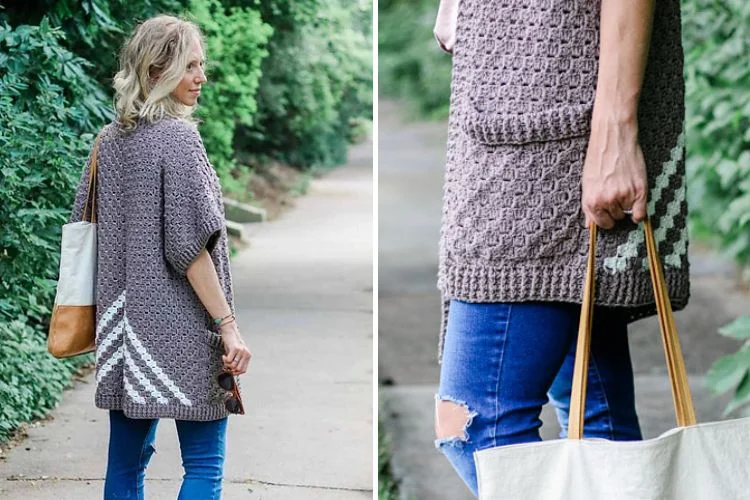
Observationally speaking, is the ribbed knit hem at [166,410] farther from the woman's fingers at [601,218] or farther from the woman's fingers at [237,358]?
the woman's fingers at [601,218]

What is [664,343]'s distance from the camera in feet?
6.63

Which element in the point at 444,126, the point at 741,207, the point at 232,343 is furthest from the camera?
the point at 444,126

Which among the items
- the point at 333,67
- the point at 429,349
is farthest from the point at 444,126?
the point at 429,349

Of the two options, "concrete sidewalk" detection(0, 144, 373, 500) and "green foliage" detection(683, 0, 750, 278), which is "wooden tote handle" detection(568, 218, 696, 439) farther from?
"green foliage" detection(683, 0, 750, 278)

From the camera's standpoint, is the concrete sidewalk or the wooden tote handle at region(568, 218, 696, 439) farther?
the concrete sidewalk

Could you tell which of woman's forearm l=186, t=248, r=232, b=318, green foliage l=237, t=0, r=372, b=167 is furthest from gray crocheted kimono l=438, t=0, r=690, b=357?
green foliage l=237, t=0, r=372, b=167

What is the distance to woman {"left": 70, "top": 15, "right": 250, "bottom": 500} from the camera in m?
2.60

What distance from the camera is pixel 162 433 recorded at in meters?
4.56

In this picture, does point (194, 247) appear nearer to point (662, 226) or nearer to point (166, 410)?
point (166, 410)

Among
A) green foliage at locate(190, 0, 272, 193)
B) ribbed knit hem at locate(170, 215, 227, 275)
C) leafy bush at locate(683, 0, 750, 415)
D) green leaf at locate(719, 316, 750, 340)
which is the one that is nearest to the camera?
ribbed knit hem at locate(170, 215, 227, 275)

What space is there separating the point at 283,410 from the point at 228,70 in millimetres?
1745

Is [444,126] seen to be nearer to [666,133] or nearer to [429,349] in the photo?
[429,349]

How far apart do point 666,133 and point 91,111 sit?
3.19m

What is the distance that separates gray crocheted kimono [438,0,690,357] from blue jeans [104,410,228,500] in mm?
855
